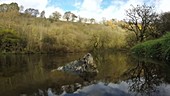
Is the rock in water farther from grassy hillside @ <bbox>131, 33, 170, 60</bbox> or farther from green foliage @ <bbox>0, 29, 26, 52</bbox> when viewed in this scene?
green foliage @ <bbox>0, 29, 26, 52</bbox>

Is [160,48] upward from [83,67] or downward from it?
upward

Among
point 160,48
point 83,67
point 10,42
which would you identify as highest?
point 160,48

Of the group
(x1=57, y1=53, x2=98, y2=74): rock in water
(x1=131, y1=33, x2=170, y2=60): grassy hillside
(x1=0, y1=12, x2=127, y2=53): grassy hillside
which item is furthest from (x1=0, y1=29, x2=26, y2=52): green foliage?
(x1=57, y1=53, x2=98, y2=74): rock in water

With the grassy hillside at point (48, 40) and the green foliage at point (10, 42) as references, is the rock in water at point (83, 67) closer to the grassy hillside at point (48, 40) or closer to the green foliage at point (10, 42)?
the grassy hillside at point (48, 40)

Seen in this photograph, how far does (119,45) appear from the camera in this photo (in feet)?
328

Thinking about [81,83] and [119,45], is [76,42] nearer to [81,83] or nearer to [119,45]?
[119,45]

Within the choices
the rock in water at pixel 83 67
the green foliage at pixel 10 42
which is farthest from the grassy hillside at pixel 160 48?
the green foliage at pixel 10 42

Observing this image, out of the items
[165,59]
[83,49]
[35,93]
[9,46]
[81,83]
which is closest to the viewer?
[35,93]

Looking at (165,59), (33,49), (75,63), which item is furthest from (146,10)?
(33,49)

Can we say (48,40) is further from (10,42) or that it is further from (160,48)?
(160,48)

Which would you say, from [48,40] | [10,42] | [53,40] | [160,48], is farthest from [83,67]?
[53,40]

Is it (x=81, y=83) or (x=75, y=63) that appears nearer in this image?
(x=81, y=83)

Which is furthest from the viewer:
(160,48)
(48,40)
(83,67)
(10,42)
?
(48,40)

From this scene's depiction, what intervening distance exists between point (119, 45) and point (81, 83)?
288 ft
